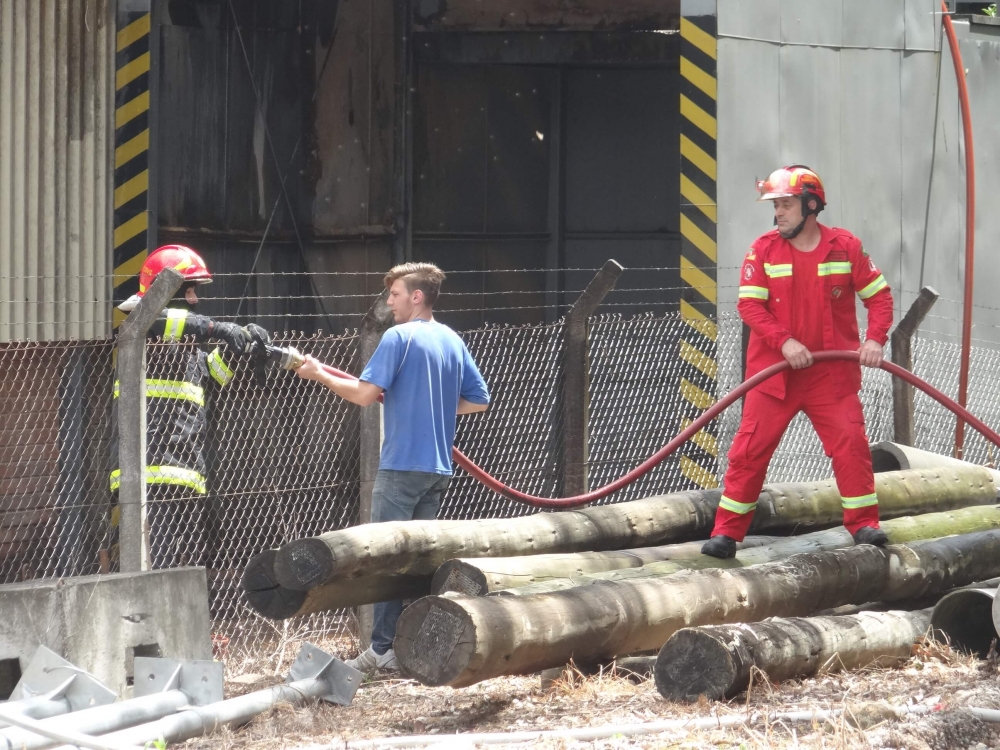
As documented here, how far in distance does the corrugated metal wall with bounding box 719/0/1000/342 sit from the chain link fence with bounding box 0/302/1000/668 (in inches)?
24.4

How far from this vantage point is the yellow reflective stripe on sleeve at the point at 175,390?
22.5 feet

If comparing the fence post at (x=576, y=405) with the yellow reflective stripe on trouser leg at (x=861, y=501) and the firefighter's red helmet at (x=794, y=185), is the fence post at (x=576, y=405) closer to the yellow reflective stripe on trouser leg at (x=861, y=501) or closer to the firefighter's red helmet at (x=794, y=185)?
the firefighter's red helmet at (x=794, y=185)

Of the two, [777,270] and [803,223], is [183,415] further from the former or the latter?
[803,223]

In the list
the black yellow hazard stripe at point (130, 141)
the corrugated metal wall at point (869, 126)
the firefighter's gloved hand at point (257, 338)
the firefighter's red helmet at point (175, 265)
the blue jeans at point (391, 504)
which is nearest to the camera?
the blue jeans at point (391, 504)

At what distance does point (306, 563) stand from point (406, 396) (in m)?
1.06

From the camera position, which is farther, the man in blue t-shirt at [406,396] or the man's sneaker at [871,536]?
the man's sneaker at [871,536]

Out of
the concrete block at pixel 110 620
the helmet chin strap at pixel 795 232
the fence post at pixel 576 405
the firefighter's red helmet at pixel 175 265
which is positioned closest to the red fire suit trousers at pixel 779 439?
the helmet chin strap at pixel 795 232

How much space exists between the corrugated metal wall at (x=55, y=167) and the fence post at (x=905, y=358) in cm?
469

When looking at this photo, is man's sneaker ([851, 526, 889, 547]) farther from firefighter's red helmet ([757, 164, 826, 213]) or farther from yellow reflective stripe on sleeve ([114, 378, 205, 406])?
yellow reflective stripe on sleeve ([114, 378, 205, 406])

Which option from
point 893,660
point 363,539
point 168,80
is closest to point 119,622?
point 363,539

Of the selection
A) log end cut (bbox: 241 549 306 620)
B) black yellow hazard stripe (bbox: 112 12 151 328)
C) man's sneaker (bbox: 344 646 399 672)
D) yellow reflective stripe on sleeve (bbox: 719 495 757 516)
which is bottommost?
man's sneaker (bbox: 344 646 399 672)

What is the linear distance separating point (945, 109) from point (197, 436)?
573 centimetres

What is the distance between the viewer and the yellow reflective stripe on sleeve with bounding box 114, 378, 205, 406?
6867mm

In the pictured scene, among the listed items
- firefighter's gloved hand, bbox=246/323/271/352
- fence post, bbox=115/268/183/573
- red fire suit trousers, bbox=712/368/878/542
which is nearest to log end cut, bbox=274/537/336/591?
fence post, bbox=115/268/183/573
